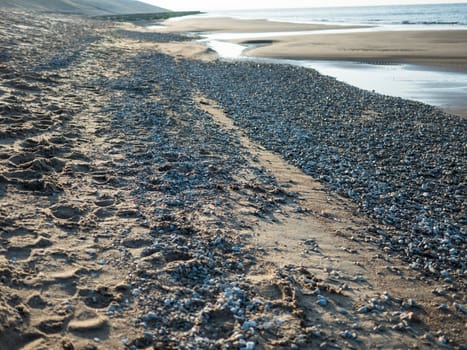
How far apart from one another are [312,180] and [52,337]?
227 inches

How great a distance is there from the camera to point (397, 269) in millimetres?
5496

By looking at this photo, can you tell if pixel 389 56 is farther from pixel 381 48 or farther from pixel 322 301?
pixel 322 301

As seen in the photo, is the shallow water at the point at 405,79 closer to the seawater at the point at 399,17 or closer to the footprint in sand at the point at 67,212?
the footprint in sand at the point at 67,212

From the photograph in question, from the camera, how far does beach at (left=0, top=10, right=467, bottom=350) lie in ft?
13.4

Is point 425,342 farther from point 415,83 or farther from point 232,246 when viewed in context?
point 415,83

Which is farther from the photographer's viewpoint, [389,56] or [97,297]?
[389,56]

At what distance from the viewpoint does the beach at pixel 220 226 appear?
4.08 meters

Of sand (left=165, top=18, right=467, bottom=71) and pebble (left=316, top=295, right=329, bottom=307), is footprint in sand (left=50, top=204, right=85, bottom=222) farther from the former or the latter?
sand (left=165, top=18, right=467, bottom=71)

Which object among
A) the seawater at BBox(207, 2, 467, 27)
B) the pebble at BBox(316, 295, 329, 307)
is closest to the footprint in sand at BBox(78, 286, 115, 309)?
the pebble at BBox(316, 295, 329, 307)

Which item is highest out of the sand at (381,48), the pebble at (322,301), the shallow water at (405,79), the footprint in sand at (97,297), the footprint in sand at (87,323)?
the sand at (381,48)

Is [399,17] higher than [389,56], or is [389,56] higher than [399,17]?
[399,17]

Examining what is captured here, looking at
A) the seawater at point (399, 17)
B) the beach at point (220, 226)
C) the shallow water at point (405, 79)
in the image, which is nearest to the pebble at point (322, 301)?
the beach at point (220, 226)

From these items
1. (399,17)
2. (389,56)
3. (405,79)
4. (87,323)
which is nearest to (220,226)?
(87,323)

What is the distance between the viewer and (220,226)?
5.95 metres
